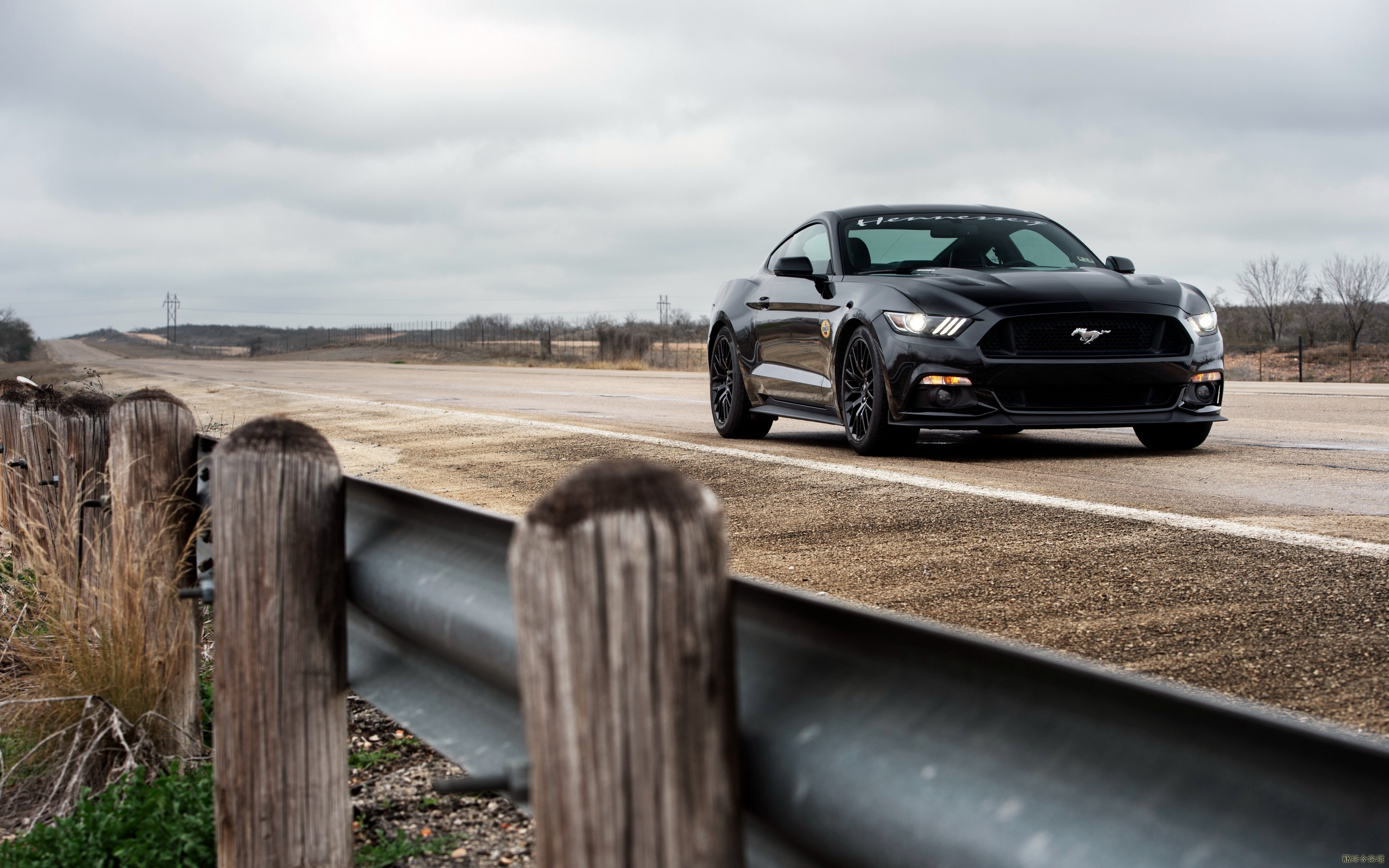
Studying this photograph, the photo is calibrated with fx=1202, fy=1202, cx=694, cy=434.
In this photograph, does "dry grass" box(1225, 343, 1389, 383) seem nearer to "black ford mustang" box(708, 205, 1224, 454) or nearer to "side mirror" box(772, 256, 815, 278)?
"black ford mustang" box(708, 205, 1224, 454)

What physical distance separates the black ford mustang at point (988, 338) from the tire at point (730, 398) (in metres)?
0.80

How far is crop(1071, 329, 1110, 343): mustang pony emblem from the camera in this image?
7.00m

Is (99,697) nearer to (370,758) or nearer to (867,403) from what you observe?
(370,758)

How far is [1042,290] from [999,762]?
6544mm

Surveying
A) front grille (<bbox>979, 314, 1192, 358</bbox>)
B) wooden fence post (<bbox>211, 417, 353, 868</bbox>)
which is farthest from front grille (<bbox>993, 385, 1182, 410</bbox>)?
wooden fence post (<bbox>211, 417, 353, 868</bbox>)

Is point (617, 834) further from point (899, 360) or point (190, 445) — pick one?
point (899, 360)

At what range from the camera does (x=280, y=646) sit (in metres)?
2.03

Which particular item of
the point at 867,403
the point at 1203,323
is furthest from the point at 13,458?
Answer: the point at 1203,323

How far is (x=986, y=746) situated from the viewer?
3.07 feet

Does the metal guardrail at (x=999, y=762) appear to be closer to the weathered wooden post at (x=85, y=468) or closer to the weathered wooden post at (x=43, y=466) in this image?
the weathered wooden post at (x=85, y=468)

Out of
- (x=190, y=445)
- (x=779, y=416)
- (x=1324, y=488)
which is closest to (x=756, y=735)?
(x=190, y=445)

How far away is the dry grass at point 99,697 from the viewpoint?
3219 millimetres

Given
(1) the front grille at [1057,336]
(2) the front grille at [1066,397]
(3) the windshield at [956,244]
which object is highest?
(3) the windshield at [956,244]

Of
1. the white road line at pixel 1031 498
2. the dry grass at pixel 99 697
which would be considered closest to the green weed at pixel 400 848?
the dry grass at pixel 99 697
